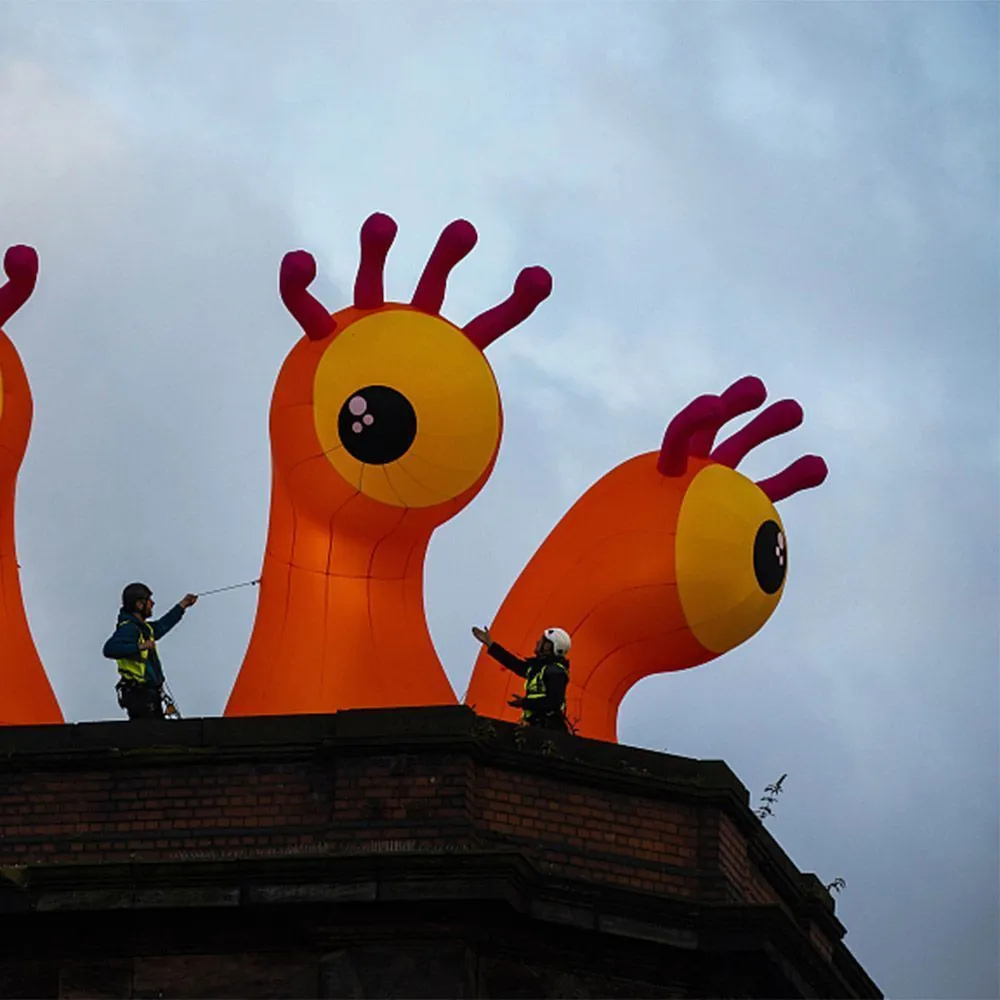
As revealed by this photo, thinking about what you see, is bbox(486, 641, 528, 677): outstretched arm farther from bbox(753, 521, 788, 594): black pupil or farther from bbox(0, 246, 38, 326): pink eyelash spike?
bbox(0, 246, 38, 326): pink eyelash spike

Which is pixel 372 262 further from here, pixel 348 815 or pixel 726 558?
pixel 348 815

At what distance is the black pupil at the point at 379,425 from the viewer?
82.4 ft

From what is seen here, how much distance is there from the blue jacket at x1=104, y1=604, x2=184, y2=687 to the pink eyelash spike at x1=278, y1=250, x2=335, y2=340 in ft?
9.81

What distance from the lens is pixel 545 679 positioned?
23609mm

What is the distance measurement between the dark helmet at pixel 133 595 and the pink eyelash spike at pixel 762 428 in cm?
561

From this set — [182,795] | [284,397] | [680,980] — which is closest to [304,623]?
[284,397]

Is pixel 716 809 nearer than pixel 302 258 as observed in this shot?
Yes

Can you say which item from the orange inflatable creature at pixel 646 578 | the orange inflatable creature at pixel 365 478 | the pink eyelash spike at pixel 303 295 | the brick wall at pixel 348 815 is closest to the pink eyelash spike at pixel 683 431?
the orange inflatable creature at pixel 646 578

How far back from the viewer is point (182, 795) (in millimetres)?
21984

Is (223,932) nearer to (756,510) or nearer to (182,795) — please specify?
(182,795)

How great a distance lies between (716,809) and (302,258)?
6.10 m

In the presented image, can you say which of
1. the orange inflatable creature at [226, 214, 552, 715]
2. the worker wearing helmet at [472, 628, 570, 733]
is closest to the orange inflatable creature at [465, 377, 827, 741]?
the orange inflatable creature at [226, 214, 552, 715]

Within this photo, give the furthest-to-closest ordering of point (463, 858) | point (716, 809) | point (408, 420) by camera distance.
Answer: point (408, 420) → point (716, 809) → point (463, 858)

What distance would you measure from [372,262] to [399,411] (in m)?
1.41
